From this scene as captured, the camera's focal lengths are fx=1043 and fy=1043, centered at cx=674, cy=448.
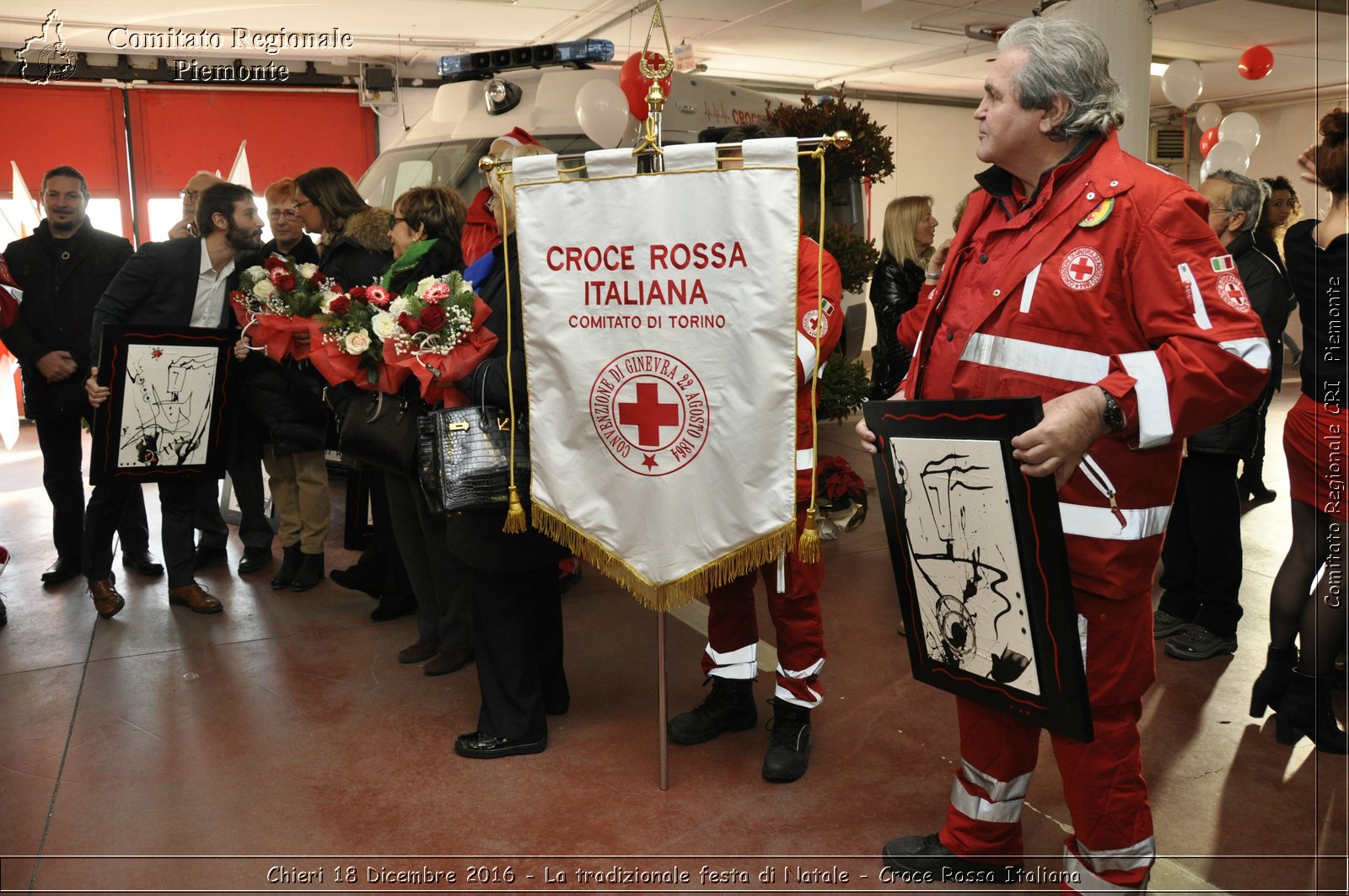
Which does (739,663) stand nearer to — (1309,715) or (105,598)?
(1309,715)

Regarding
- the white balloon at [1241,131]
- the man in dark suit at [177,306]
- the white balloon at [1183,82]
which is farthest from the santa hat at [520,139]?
the white balloon at [1183,82]

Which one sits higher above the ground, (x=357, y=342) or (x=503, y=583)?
(x=357, y=342)

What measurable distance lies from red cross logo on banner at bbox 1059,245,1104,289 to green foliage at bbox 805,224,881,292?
3.66m

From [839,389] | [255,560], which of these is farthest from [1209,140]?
[255,560]

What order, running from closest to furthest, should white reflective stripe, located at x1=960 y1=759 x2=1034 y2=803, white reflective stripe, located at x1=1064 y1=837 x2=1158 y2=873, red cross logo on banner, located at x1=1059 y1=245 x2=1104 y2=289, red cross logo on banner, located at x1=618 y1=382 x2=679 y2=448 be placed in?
red cross logo on banner, located at x1=1059 y1=245 x2=1104 y2=289, white reflective stripe, located at x1=1064 y1=837 x2=1158 y2=873, white reflective stripe, located at x1=960 y1=759 x2=1034 y2=803, red cross logo on banner, located at x1=618 y1=382 x2=679 y2=448

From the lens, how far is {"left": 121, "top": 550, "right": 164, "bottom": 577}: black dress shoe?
15.5ft

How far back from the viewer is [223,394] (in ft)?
13.8

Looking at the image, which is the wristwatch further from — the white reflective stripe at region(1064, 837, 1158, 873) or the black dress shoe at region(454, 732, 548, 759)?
the black dress shoe at region(454, 732, 548, 759)

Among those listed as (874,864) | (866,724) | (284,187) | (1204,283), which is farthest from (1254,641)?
(284,187)

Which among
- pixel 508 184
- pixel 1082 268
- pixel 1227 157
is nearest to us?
pixel 1082 268

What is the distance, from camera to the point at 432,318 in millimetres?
2768

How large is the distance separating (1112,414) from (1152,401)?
6 cm

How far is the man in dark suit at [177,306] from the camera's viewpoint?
4.12 meters

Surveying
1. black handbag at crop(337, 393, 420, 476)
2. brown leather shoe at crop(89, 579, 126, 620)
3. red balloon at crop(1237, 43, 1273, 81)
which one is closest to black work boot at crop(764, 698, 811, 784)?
black handbag at crop(337, 393, 420, 476)
